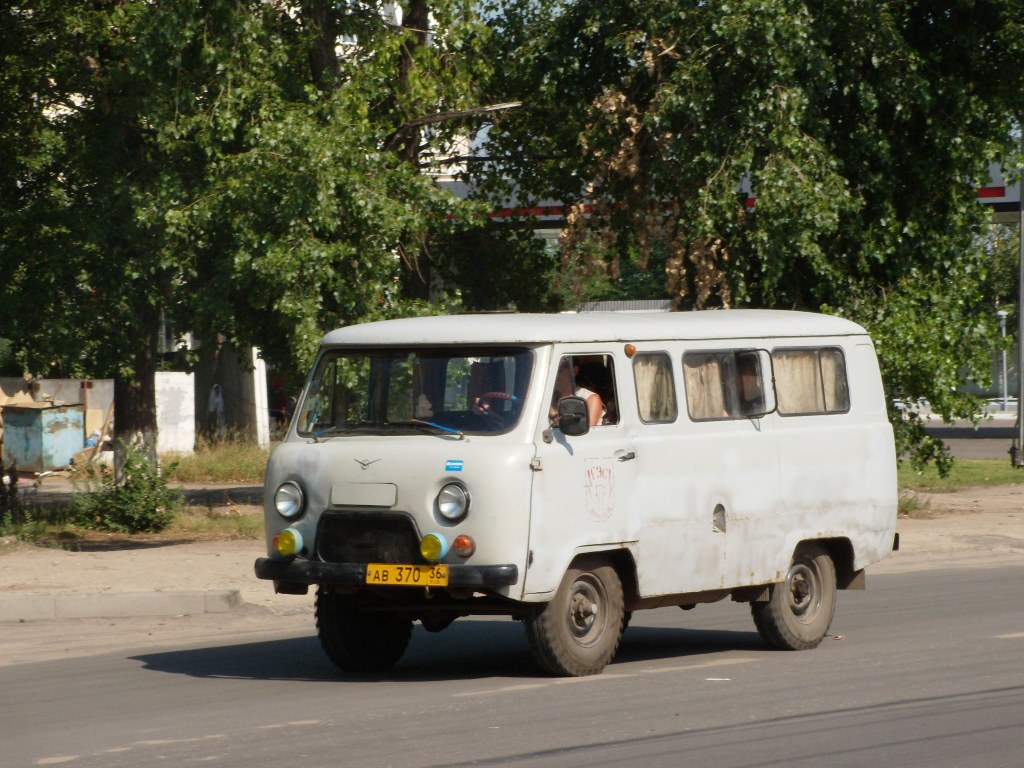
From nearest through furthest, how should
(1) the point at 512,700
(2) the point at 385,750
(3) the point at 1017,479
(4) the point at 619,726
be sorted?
1. (2) the point at 385,750
2. (4) the point at 619,726
3. (1) the point at 512,700
4. (3) the point at 1017,479

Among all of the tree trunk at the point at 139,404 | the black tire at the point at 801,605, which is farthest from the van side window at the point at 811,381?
the tree trunk at the point at 139,404

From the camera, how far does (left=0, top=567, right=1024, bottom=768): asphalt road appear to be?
7.26m

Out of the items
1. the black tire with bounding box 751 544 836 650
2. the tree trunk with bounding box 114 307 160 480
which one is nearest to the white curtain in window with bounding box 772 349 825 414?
the black tire with bounding box 751 544 836 650

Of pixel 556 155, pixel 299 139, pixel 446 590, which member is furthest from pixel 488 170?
pixel 446 590

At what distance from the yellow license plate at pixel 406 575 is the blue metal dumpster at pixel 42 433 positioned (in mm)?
18848

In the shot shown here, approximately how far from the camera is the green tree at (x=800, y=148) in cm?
1706

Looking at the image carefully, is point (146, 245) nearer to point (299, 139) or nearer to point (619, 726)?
point (299, 139)

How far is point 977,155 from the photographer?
60.2ft

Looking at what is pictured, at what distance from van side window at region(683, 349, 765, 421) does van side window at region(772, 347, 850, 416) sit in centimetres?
26

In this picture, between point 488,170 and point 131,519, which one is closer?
point 131,519

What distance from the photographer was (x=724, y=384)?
10.3 metres

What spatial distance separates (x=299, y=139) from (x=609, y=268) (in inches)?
183

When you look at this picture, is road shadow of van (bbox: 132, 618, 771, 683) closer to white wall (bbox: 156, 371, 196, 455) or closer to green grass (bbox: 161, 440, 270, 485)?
green grass (bbox: 161, 440, 270, 485)

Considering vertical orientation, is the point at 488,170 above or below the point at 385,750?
above
